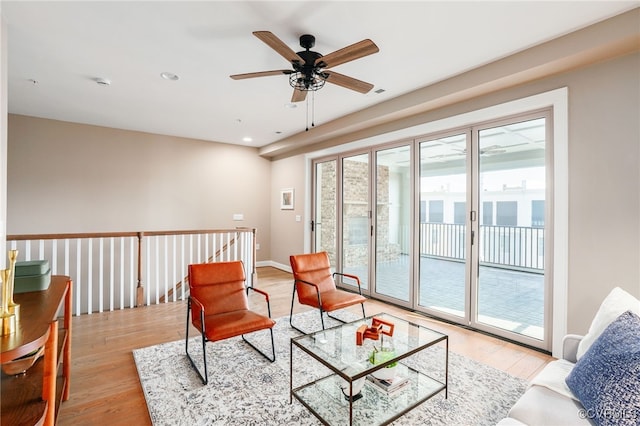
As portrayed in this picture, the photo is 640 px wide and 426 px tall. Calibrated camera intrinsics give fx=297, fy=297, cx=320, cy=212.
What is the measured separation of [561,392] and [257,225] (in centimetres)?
628

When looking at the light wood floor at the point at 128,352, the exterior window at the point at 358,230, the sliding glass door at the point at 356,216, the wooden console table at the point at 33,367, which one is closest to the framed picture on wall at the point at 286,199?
the sliding glass door at the point at 356,216

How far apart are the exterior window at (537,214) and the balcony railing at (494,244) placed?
0.05 metres

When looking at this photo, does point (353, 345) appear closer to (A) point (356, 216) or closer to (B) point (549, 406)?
(B) point (549, 406)

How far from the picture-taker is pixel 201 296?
9.12ft

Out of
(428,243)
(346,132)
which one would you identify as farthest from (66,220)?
(428,243)

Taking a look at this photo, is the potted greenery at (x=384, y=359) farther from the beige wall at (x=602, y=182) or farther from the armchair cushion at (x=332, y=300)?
the beige wall at (x=602, y=182)

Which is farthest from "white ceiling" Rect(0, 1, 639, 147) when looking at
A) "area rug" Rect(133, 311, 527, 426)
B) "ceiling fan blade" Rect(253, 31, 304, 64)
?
"area rug" Rect(133, 311, 527, 426)

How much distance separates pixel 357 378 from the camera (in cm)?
166

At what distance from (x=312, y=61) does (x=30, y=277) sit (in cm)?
247

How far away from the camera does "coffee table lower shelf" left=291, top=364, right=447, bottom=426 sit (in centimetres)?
185

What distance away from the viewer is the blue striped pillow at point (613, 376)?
1221mm

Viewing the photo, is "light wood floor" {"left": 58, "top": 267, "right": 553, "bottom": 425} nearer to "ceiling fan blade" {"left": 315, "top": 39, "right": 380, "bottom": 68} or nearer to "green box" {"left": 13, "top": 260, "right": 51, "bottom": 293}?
"green box" {"left": 13, "top": 260, "right": 51, "bottom": 293}

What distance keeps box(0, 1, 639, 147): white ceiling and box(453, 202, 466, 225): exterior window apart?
151cm

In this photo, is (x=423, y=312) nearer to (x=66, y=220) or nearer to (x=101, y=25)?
(x=101, y=25)
